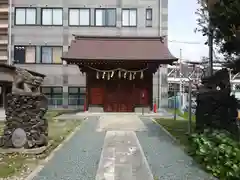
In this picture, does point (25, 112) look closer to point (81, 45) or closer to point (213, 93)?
point (213, 93)

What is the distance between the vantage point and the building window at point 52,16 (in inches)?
1452

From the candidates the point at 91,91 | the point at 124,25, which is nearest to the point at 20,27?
the point at 124,25

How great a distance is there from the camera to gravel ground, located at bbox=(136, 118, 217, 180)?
6.93 metres

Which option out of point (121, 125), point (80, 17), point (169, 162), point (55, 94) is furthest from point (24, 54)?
point (169, 162)

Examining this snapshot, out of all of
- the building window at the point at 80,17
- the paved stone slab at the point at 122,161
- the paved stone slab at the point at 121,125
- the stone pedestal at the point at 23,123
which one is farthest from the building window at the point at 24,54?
the stone pedestal at the point at 23,123

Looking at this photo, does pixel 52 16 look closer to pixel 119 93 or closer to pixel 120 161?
pixel 119 93

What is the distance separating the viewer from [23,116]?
951cm

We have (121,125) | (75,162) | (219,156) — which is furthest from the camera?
(121,125)

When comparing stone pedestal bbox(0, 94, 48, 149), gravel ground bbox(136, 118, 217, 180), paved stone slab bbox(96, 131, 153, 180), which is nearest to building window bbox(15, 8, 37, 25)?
paved stone slab bbox(96, 131, 153, 180)

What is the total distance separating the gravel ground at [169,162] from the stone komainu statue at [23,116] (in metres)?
3.39

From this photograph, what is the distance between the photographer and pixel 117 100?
28.1 metres

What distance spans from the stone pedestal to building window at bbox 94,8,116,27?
28.1 metres

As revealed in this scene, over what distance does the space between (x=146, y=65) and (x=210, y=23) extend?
16.7m

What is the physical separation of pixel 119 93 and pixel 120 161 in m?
20.0
